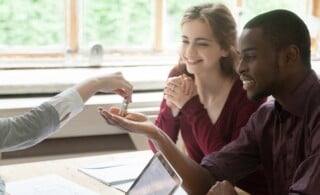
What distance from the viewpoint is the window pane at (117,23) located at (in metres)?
3.04

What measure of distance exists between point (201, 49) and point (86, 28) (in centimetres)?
112

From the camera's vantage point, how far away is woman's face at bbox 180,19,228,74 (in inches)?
82.4

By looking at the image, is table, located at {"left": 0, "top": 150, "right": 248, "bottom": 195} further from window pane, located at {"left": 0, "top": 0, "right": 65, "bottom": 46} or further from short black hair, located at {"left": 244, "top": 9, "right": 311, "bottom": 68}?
window pane, located at {"left": 0, "top": 0, "right": 65, "bottom": 46}

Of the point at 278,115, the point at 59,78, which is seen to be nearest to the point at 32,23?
the point at 59,78

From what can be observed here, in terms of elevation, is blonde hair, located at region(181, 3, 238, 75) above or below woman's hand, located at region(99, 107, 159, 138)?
above

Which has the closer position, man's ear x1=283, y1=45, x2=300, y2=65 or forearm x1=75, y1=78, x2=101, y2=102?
man's ear x1=283, y1=45, x2=300, y2=65

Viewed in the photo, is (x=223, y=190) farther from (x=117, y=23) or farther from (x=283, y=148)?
(x=117, y=23)

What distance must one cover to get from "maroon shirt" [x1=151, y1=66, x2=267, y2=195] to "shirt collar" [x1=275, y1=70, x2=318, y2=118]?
0.44 m

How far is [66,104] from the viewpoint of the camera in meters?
1.65

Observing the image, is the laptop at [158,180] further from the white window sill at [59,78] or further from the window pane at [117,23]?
the window pane at [117,23]

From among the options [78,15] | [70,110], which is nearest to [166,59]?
[78,15]

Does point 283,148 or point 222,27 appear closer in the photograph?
point 283,148

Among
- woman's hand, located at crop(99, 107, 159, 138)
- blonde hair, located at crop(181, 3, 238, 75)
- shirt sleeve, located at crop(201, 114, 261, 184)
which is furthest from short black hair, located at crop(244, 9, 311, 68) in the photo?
blonde hair, located at crop(181, 3, 238, 75)

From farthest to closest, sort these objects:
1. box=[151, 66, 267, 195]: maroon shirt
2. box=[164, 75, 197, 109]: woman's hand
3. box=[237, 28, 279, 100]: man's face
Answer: box=[164, 75, 197, 109]: woman's hand → box=[151, 66, 267, 195]: maroon shirt → box=[237, 28, 279, 100]: man's face
